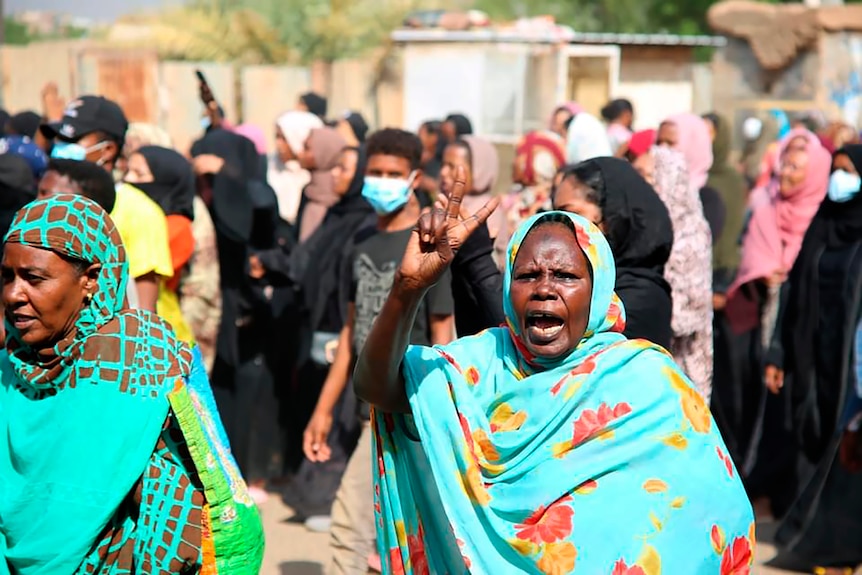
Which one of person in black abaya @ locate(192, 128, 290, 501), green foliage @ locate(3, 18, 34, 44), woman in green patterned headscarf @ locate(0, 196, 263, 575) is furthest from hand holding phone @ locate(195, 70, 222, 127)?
green foliage @ locate(3, 18, 34, 44)

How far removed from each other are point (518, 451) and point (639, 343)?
0.38m

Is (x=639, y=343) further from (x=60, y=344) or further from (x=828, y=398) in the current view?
(x=828, y=398)

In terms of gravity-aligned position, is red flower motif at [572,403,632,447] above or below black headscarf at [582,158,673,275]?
below

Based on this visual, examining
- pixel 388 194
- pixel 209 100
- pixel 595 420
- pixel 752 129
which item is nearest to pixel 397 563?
pixel 595 420

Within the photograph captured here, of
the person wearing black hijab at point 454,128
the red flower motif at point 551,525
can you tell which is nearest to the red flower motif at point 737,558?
the red flower motif at point 551,525

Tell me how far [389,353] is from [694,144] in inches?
254

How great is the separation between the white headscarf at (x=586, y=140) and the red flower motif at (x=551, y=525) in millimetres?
4692

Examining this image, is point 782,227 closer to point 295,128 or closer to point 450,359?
point 295,128

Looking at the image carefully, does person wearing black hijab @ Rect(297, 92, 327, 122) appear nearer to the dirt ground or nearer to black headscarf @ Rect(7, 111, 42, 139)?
black headscarf @ Rect(7, 111, 42, 139)

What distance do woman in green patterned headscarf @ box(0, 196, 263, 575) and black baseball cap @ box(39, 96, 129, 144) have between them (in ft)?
7.62

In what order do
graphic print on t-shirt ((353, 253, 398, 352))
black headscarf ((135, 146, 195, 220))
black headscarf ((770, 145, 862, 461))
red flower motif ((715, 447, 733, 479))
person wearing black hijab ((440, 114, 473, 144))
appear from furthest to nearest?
person wearing black hijab ((440, 114, 473, 144)) < black headscarf ((770, 145, 862, 461)) < black headscarf ((135, 146, 195, 220)) < graphic print on t-shirt ((353, 253, 398, 352)) < red flower motif ((715, 447, 733, 479))

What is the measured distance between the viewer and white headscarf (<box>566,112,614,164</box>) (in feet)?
24.8

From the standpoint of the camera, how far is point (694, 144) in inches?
356

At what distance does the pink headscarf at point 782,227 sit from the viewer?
7.93 metres
